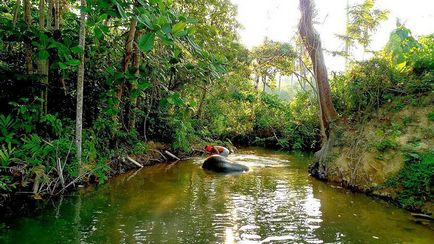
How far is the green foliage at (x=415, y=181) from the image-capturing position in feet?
21.1

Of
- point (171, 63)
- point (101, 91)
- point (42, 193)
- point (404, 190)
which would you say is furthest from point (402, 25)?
point (42, 193)

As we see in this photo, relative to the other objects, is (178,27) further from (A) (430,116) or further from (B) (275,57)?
(B) (275,57)

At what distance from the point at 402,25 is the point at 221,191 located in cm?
709

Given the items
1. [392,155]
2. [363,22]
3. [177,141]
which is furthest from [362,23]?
[177,141]

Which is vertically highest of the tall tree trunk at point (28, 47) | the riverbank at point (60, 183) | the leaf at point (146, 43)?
the tall tree trunk at point (28, 47)

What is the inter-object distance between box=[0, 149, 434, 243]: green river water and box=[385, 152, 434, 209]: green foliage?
40cm

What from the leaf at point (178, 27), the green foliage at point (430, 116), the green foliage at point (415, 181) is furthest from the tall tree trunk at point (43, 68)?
the green foliage at point (430, 116)

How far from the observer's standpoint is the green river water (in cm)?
491

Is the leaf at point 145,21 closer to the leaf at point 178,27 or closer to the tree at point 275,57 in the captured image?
the leaf at point 178,27

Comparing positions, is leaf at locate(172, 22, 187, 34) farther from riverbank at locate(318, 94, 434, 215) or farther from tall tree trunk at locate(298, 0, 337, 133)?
tall tree trunk at locate(298, 0, 337, 133)

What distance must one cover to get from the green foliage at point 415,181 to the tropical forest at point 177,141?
0.09 ft

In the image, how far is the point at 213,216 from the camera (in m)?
5.94

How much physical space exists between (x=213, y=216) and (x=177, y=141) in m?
7.30

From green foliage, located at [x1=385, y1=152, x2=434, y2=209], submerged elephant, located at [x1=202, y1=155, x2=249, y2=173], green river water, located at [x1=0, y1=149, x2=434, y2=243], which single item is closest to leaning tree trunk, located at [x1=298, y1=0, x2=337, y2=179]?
submerged elephant, located at [x1=202, y1=155, x2=249, y2=173]
